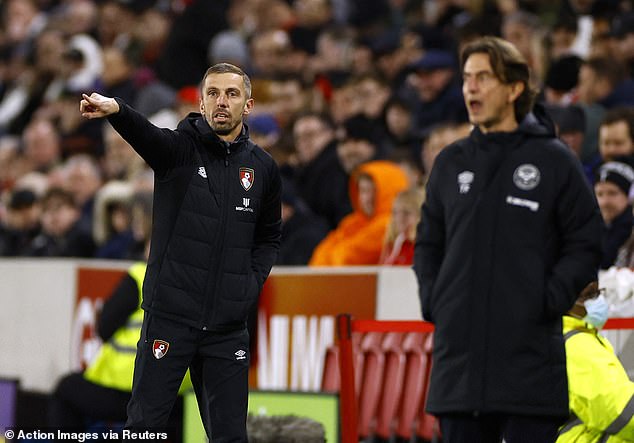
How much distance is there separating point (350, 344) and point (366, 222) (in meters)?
3.30

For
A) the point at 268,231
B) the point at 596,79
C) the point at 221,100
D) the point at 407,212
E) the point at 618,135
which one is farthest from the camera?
the point at 596,79

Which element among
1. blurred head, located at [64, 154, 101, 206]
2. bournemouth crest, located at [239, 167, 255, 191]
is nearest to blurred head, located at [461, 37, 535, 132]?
Answer: bournemouth crest, located at [239, 167, 255, 191]

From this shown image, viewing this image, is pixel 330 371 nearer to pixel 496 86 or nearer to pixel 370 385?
pixel 370 385

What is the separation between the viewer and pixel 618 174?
8844 mm

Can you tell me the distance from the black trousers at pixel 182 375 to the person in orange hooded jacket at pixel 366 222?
14.2ft

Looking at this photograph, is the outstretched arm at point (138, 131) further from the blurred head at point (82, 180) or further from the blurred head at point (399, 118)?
the blurred head at point (82, 180)

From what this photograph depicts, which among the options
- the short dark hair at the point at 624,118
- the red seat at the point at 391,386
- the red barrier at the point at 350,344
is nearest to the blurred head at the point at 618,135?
the short dark hair at the point at 624,118

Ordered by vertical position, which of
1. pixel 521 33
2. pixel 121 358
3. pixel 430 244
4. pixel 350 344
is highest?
pixel 521 33

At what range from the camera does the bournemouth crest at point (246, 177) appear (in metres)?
6.29

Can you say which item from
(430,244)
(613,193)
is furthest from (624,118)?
(430,244)

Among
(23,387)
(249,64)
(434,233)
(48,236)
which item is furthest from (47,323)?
(434,233)

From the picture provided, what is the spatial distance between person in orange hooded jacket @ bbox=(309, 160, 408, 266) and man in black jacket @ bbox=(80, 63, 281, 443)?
428 centimetres

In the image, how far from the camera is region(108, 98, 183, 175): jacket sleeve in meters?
5.79

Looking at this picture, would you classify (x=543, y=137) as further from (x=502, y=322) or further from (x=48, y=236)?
(x=48, y=236)
